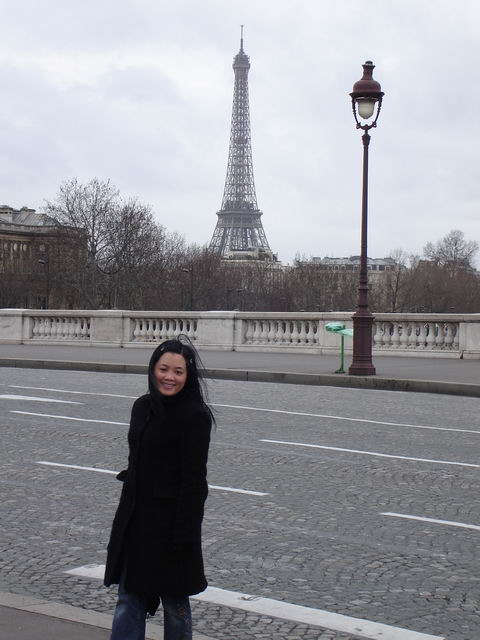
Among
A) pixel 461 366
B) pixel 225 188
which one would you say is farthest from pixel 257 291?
pixel 461 366

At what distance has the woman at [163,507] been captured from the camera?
4.58 m

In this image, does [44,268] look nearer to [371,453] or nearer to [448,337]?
[448,337]

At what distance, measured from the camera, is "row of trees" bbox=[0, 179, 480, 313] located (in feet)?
323

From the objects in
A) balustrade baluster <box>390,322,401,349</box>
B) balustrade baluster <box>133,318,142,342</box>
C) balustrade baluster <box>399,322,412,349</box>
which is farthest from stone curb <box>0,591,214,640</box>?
balustrade baluster <box>133,318,142,342</box>

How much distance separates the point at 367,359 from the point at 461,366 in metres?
3.70

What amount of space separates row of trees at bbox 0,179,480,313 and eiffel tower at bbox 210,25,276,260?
3825 centimetres

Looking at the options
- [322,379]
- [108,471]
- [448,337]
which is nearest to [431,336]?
[448,337]

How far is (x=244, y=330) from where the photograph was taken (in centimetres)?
3269

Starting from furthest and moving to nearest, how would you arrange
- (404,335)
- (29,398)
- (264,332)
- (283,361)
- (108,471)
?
(264,332), (404,335), (283,361), (29,398), (108,471)

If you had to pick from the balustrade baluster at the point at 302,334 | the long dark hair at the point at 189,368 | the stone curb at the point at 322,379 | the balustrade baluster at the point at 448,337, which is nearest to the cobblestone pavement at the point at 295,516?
the long dark hair at the point at 189,368

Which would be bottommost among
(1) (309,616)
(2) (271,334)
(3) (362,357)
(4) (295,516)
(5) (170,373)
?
(1) (309,616)

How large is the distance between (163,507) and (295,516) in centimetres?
435

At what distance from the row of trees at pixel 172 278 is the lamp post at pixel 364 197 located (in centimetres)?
7118

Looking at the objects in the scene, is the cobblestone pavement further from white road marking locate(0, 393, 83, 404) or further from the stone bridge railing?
the stone bridge railing
